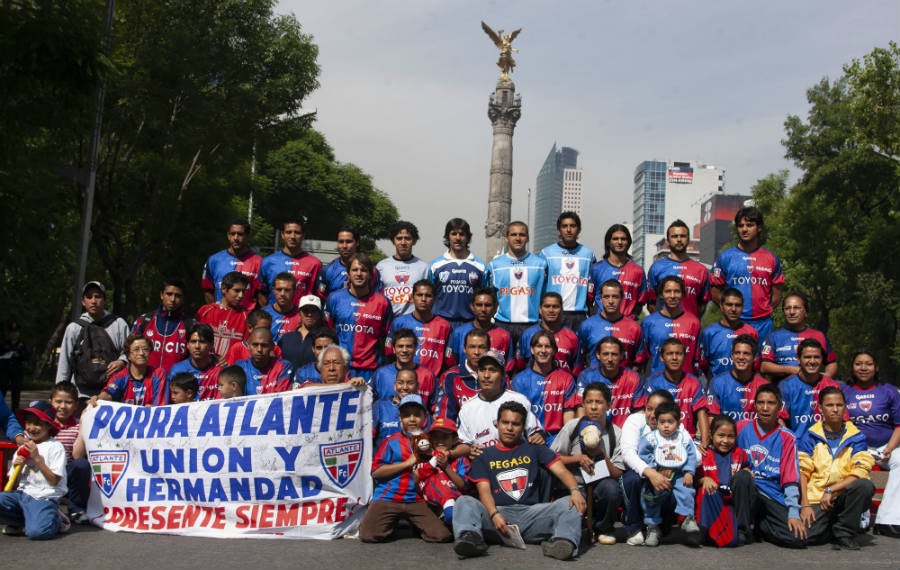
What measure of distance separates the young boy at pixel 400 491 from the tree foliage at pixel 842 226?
87.3ft

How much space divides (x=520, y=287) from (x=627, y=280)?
1.17 m

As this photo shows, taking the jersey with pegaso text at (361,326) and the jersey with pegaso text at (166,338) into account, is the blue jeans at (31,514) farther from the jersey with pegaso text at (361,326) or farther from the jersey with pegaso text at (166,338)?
the jersey with pegaso text at (361,326)

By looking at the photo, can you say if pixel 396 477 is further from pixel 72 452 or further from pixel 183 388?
pixel 72 452

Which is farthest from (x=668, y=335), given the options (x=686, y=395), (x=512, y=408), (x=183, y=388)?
(x=183, y=388)

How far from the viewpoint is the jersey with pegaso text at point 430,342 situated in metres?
9.63

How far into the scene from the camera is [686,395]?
8.68m

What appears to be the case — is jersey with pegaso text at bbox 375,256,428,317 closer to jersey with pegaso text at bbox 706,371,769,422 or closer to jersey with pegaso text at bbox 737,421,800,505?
jersey with pegaso text at bbox 706,371,769,422

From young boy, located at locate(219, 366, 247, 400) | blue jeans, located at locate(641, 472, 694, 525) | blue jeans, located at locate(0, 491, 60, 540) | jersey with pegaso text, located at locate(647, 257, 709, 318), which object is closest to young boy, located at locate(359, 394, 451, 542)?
young boy, located at locate(219, 366, 247, 400)

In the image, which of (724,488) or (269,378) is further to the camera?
(269,378)

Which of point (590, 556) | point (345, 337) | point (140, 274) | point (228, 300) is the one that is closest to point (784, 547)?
point (590, 556)

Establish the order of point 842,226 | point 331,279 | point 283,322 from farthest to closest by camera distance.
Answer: point 842,226 < point 331,279 < point 283,322

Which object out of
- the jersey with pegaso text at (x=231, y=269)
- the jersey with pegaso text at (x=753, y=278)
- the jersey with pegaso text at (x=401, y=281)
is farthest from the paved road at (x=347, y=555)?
the jersey with pegaso text at (x=231, y=269)

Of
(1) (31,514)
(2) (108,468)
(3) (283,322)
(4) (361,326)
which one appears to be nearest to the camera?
(1) (31,514)

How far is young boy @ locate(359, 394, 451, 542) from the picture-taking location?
7.57 metres
